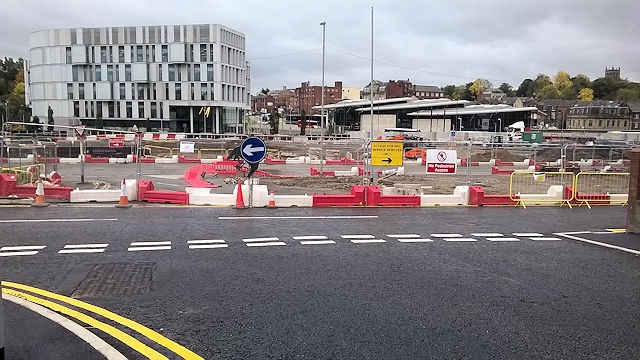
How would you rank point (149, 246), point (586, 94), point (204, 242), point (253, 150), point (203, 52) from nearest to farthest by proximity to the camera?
1. point (149, 246)
2. point (204, 242)
3. point (253, 150)
4. point (203, 52)
5. point (586, 94)

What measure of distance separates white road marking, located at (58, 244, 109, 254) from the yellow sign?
897cm

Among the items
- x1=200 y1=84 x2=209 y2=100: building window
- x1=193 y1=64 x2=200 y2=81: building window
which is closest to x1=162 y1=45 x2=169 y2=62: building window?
x1=193 y1=64 x2=200 y2=81: building window

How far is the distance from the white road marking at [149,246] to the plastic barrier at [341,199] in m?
6.41

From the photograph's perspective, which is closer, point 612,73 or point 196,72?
point 196,72

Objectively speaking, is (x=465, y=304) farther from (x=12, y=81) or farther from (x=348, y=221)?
(x=12, y=81)

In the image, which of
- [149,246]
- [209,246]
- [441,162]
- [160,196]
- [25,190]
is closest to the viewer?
[149,246]

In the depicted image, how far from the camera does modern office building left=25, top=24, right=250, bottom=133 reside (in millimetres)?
82375

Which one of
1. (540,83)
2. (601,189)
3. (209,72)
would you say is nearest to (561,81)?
(540,83)

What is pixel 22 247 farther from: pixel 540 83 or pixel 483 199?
pixel 540 83

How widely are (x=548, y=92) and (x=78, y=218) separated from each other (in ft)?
624

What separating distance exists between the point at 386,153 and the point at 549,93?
181983mm

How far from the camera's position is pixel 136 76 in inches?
3305

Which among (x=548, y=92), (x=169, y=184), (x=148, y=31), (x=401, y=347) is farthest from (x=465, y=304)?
(x=548, y=92)

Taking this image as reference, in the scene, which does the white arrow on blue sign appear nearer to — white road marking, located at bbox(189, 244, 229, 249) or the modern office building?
white road marking, located at bbox(189, 244, 229, 249)
